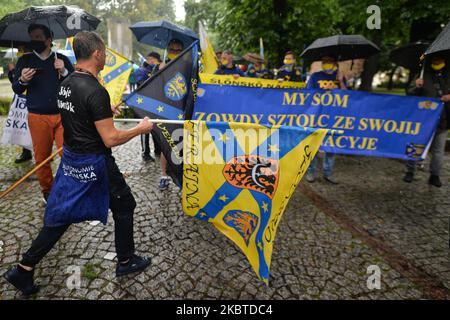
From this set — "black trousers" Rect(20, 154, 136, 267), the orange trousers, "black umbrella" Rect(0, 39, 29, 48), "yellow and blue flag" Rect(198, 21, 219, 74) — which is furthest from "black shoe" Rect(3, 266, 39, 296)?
"yellow and blue flag" Rect(198, 21, 219, 74)

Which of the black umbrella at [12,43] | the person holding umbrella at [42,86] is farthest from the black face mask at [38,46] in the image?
the black umbrella at [12,43]

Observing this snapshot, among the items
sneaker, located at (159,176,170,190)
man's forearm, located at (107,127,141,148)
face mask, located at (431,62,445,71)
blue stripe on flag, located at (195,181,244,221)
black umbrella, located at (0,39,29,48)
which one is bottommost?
sneaker, located at (159,176,170,190)

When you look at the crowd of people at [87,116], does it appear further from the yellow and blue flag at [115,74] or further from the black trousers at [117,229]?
the yellow and blue flag at [115,74]

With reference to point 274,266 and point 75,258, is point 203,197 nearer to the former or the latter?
point 274,266

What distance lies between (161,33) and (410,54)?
4806mm

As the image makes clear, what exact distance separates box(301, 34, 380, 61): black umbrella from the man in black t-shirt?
444 cm

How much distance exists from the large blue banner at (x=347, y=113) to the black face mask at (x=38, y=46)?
2100 millimetres

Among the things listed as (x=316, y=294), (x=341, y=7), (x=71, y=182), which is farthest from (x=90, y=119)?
(x=341, y=7)

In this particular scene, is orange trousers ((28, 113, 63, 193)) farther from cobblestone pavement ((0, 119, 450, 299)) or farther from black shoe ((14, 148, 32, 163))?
black shoe ((14, 148, 32, 163))

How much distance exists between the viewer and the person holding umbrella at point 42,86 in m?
3.65

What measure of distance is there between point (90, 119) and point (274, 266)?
7.33 feet

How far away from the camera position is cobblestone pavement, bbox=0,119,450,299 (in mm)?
2742

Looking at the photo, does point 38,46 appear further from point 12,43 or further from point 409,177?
point 409,177

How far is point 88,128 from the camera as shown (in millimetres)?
2400
